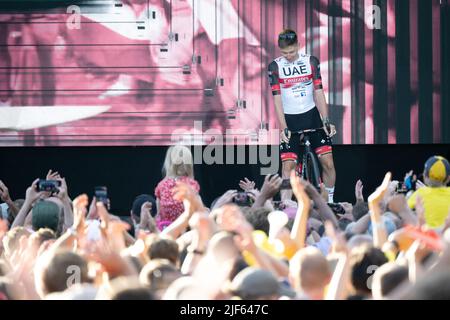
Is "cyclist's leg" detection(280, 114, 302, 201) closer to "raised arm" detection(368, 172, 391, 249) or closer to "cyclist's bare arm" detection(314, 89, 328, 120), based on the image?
"cyclist's bare arm" detection(314, 89, 328, 120)

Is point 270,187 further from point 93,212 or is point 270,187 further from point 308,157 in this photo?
point 308,157

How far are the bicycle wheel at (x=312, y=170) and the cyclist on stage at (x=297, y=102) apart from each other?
0.07m

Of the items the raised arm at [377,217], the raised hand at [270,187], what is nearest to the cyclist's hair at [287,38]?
the raised hand at [270,187]

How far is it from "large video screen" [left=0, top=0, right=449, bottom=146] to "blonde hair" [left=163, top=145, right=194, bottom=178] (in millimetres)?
3232

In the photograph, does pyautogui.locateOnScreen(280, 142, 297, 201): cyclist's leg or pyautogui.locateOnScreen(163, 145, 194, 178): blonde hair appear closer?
pyautogui.locateOnScreen(163, 145, 194, 178): blonde hair

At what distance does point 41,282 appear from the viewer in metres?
3.77

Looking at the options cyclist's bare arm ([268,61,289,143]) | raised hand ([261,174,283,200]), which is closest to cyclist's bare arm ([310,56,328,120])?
cyclist's bare arm ([268,61,289,143])

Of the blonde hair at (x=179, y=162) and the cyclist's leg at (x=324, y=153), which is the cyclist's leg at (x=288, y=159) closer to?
the cyclist's leg at (x=324, y=153)

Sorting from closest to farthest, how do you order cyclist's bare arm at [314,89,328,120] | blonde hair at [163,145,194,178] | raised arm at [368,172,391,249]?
raised arm at [368,172,391,249] < blonde hair at [163,145,194,178] < cyclist's bare arm at [314,89,328,120]

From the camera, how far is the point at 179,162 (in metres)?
6.89

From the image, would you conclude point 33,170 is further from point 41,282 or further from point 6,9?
point 41,282

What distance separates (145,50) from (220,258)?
6768 mm

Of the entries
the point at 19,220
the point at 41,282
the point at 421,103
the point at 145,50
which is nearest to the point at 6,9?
the point at 145,50

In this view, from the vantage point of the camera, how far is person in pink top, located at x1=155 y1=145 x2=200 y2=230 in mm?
6512
